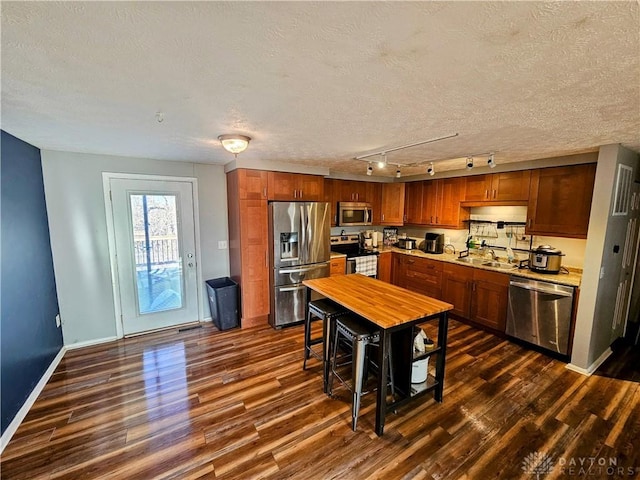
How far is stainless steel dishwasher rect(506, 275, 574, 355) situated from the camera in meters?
2.96

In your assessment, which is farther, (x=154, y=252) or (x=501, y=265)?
(x=501, y=265)

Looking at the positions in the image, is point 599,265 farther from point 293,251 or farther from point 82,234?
point 82,234

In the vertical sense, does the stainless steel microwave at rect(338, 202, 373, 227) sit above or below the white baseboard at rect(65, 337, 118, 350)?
above

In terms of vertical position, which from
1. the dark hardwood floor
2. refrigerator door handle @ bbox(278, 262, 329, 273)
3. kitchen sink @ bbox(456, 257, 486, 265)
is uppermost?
kitchen sink @ bbox(456, 257, 486, 265)

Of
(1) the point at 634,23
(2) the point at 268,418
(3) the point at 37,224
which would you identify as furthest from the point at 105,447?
(1) the point at 634,23

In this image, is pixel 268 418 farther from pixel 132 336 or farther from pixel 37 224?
pixel 37 224

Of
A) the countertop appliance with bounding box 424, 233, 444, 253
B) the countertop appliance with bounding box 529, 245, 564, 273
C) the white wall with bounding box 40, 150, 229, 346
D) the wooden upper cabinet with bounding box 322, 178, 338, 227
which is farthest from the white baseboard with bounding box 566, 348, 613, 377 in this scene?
the white wall with bounding box 40, 150, 229, 346

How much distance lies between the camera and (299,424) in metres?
2.14

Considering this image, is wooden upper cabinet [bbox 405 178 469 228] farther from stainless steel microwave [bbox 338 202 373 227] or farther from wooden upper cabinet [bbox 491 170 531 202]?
stainless steel microwave [bbox 338 202 373 227]

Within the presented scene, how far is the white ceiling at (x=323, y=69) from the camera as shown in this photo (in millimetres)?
878

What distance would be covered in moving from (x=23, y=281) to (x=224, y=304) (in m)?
1.90

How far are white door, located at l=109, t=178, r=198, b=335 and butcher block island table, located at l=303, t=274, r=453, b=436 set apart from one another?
216 centimetres

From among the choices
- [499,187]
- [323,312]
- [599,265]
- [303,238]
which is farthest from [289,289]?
[599,265]

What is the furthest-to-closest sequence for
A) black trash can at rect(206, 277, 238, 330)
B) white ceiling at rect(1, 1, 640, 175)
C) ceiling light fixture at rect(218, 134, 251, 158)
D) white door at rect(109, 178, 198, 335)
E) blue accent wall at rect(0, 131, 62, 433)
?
black trash can at rect(206, 277, 238, 330)
white door at rect(109, 178, 198, 335)
ceiling light fixture at rect(218, 134, 251, 158)
blue accent wall at rect(0, 131, 62, 433)
white ceiling at rect(1, 1, 640, 175)
